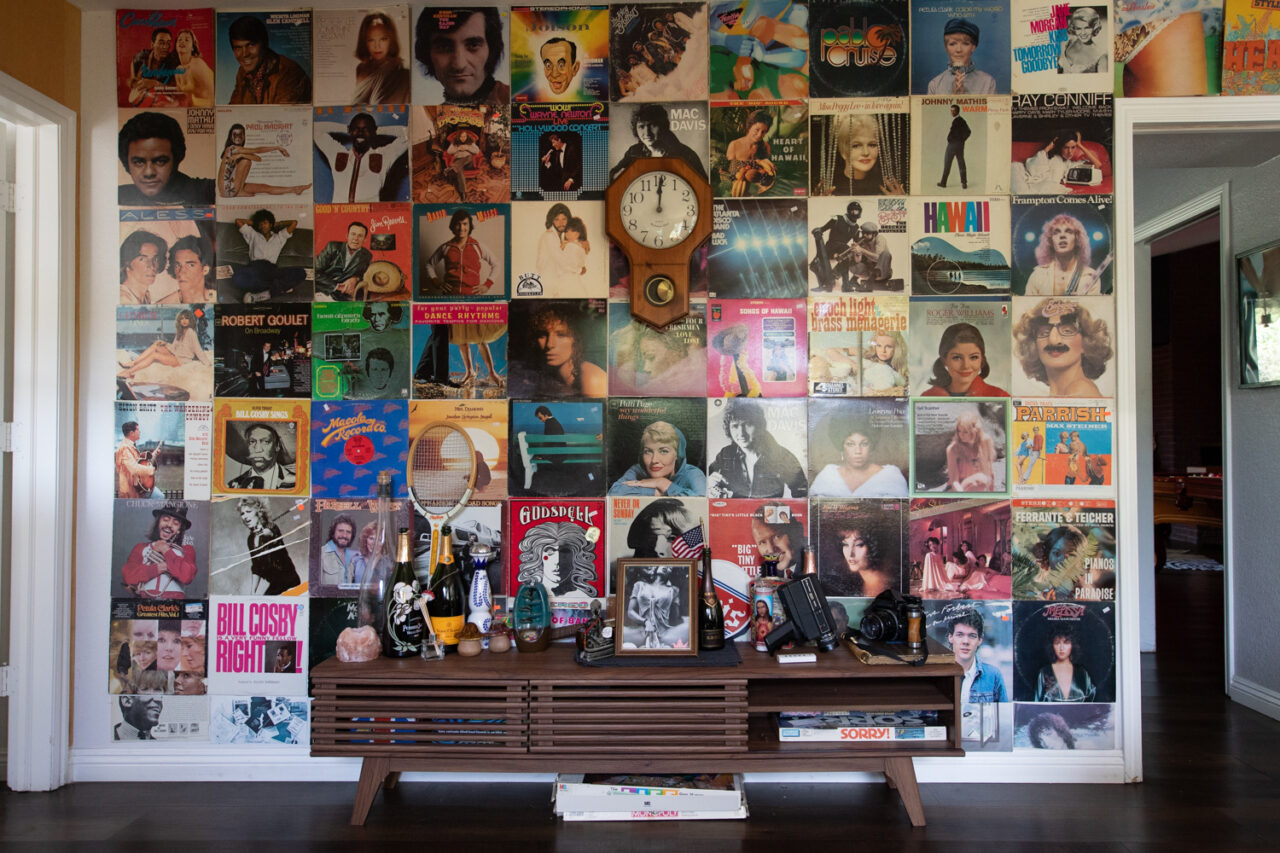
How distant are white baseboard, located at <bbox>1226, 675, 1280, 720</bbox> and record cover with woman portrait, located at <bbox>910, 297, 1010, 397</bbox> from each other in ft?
6.40

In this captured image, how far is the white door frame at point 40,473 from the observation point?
2.38 metres

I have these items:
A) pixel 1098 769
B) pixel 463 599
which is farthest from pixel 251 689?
pixel 1098 769

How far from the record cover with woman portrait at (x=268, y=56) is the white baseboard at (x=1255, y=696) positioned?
14.2 feet

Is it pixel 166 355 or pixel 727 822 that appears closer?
pixel 727 822

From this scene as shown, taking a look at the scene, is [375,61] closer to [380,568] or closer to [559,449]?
[559,449]

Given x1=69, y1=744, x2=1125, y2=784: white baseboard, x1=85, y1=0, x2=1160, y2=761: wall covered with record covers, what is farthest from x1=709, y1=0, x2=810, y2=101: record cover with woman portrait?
x1=69, y1=744, x2=1125, y2=784: white baseboard

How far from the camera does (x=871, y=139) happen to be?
7.97ft

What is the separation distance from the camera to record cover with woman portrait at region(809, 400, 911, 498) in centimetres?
241

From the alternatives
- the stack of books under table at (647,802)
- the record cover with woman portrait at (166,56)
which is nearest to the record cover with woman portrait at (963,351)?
the stack of books under table at (647,802)

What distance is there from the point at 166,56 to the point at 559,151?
136 cm

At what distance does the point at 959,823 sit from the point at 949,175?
1.97m

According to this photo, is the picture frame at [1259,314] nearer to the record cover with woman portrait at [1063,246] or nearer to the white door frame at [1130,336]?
the white door frame at [1130,336]

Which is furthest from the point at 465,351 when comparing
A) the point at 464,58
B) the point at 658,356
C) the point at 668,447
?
the point at 464,58

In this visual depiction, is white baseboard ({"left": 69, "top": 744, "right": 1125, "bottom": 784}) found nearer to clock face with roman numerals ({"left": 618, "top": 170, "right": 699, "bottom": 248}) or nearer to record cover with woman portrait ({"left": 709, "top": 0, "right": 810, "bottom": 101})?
clock face with roman numerals ({"left": 618, "top": 170, "right": 699, "bottom": 248})
